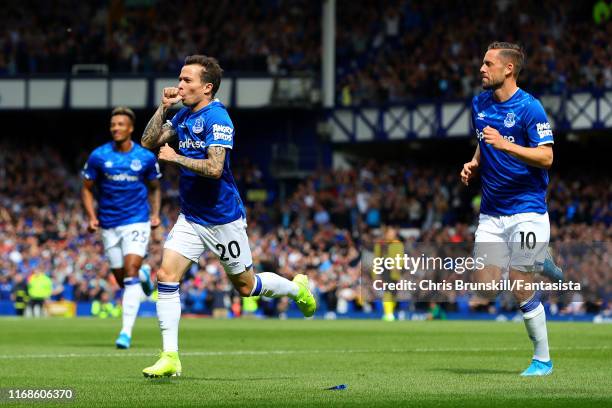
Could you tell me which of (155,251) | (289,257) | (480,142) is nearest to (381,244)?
(289,257)

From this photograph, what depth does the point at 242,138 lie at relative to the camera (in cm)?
4672

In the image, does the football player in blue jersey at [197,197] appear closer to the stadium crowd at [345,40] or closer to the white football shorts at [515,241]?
the white football shorts at [515,241]

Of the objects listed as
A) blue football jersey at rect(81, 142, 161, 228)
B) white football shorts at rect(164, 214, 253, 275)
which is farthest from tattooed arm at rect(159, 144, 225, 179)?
blue football jersey at rect(81, 142, 161, 228)

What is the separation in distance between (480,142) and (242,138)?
3612cm

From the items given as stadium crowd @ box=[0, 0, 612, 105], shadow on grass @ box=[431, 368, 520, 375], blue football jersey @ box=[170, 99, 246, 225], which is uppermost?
stadium crowd @ box=[0, 0, 612, 105]

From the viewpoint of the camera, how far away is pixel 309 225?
127ft

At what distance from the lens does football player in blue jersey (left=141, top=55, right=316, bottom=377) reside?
10.2 m

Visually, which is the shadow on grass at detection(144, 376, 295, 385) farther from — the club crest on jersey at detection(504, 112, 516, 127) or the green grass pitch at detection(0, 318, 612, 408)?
the club crest on jersey at detection(504, 112, 516, 127)

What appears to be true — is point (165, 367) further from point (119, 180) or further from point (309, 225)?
point (309, 225)

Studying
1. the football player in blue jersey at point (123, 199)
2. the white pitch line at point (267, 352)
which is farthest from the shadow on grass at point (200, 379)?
the football player in blue jersey at point (123, 199)

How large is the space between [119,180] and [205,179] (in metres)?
5.69

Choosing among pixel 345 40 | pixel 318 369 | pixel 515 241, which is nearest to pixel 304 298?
pixel 318 369

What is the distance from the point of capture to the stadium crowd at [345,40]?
3781 centimetres

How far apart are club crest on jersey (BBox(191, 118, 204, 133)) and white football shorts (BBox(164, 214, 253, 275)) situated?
76 centimetres
